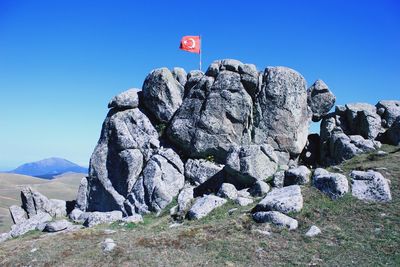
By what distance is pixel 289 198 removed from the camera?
2461 centimetres

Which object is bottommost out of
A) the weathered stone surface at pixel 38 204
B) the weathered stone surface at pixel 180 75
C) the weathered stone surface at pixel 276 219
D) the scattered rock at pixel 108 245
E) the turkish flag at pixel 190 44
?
the weathered stone surface at pixel 38 204

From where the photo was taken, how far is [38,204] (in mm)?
42562

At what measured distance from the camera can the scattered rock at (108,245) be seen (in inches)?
823

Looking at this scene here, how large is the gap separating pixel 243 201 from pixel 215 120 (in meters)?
13.3

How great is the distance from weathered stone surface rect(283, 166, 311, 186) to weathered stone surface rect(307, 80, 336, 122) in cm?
1677

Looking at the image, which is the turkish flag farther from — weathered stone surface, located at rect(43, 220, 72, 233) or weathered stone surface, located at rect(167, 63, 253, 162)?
weathered stone surface, located at rect(43, 220, 72, 233)

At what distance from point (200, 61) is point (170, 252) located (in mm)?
30993

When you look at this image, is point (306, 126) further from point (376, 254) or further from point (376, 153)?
point (376, 254)

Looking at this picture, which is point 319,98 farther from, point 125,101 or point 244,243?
point 244,243

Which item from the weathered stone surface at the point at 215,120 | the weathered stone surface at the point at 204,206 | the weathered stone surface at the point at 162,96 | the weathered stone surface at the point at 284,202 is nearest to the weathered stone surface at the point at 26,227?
the weathered stone surface at the point at 204,206

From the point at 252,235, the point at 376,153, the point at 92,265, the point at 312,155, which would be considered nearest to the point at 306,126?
the point at 312,155

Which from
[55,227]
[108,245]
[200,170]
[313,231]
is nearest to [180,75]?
[200,170]

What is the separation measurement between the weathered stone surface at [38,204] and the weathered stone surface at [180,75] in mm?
20619

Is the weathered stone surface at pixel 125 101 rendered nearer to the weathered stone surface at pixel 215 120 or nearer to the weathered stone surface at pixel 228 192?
the weathered stone surface at pixel 215 120
